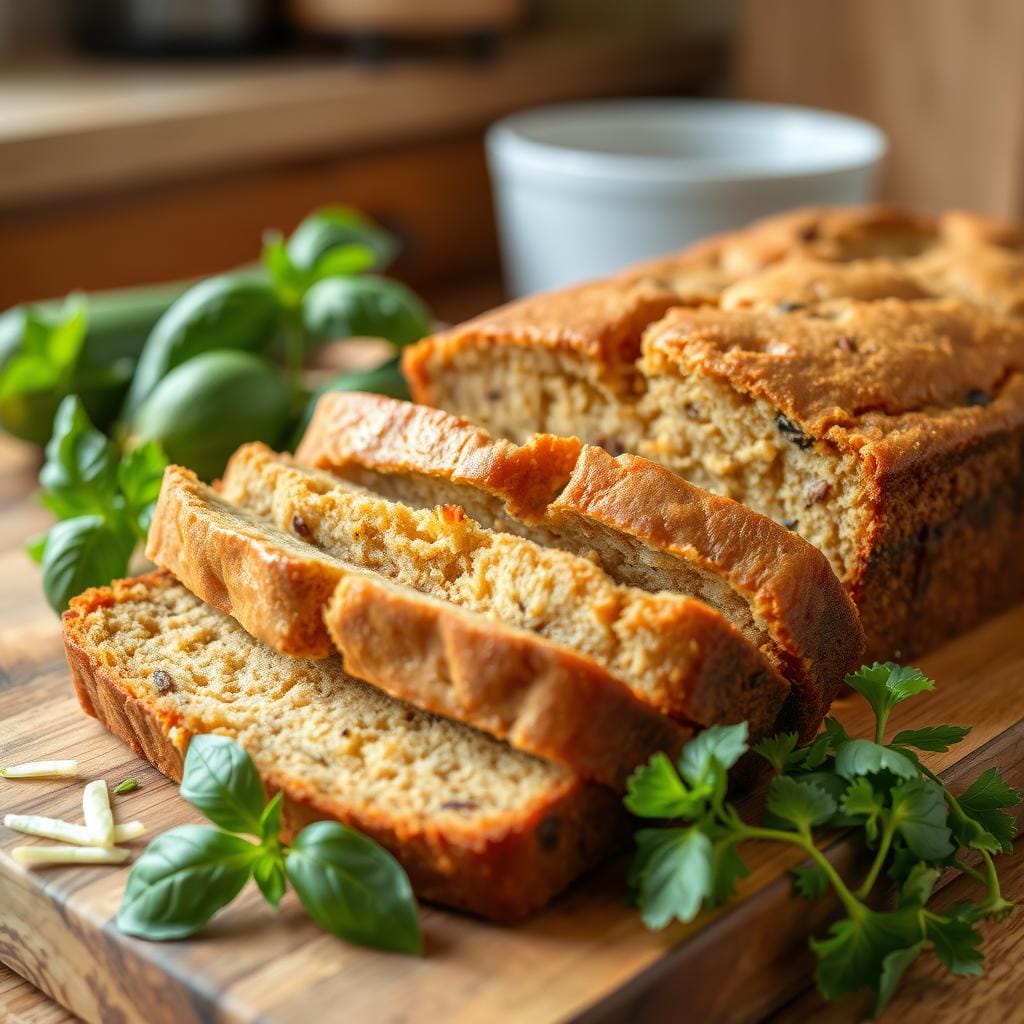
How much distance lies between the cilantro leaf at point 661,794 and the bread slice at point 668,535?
41 cm

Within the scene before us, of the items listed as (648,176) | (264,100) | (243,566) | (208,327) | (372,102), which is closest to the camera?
(243,566)

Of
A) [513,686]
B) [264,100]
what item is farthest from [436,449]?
[264,100]

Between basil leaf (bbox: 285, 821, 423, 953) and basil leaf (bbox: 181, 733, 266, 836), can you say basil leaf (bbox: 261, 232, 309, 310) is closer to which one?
basil leaf (bbox: 181, 733, 266, 836)

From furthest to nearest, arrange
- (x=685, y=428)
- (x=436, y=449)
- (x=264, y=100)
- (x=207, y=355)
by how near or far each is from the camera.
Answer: (x=264, y=100) → (x=207, y=355) → (x=685, y=428) → (x=436, y=449)

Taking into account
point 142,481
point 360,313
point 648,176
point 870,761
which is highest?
point 648,176

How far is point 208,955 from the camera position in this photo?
1843 mm

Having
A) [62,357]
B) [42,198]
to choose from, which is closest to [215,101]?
[42,198]

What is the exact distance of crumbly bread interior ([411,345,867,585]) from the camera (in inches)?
101

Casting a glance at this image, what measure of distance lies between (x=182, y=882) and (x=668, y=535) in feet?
2.94

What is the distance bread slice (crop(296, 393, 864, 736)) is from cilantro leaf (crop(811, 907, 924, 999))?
0.43m

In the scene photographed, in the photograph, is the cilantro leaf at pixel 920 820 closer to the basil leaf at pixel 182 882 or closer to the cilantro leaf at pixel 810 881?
the cilantro leaf at pixel 810 881

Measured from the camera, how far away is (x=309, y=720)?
2.25 m

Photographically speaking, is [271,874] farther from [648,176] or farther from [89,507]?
[648,176]

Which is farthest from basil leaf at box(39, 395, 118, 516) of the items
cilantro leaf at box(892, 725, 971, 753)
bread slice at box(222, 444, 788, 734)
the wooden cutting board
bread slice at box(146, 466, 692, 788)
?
cilantro leaf at box(892, 725, 971, 753)
